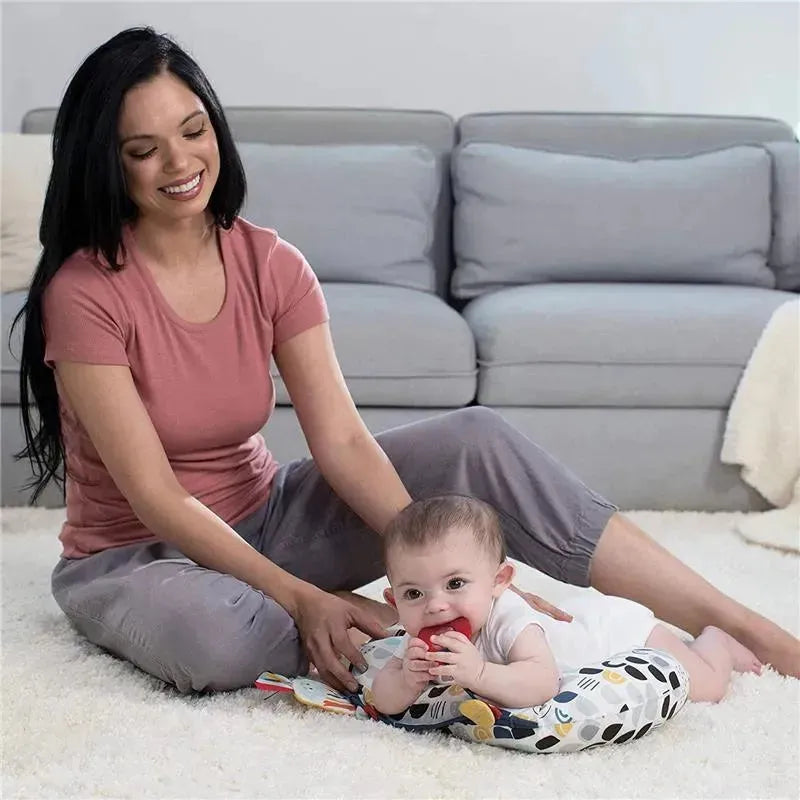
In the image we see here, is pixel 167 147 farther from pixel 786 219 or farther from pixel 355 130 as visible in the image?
pixel 786 219

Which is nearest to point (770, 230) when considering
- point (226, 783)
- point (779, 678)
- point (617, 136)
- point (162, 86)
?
point (617, 136)

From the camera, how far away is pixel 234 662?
1.59 m

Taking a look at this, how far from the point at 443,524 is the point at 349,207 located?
1891 millimetres

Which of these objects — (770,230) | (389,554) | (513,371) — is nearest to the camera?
(389,554)

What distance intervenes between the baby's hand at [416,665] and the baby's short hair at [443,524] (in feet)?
0.38

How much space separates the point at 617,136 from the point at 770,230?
1.66 feet

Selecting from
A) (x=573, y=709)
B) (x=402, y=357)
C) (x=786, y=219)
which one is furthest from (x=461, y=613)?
(x=786, y=219)

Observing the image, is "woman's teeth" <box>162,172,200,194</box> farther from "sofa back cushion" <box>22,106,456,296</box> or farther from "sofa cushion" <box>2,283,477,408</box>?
"sofa back cushion" <box>22,106,456,296</box>

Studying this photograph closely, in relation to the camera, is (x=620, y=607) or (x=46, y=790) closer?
(x=46, y=790)

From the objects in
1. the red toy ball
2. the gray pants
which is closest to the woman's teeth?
the gray pants

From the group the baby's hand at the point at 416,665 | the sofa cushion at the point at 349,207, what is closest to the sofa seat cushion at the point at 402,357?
the sofa cushion at the point at 349,207

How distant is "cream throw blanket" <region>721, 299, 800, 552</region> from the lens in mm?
2674

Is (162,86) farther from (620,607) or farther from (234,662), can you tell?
(620,607)

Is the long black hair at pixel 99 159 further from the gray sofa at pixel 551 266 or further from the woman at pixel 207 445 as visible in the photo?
the gray sofa at pixel 551 266
